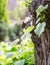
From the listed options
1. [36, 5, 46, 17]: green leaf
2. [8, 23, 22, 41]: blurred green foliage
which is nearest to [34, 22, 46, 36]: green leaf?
[36, 5, 46, 17]: green leaf

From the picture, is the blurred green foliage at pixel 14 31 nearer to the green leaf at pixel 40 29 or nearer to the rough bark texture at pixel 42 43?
the rough bark texture at pixel 42 43

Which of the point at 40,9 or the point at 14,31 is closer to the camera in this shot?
the point at 40,9

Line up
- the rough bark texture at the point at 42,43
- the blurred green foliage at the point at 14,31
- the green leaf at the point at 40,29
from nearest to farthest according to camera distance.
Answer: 1. the green leaf at the point at 40,29
2. the rough bark texture at the point at 42,43
3. the blurred green foliage at the point at 14,31

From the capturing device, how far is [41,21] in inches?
49.5

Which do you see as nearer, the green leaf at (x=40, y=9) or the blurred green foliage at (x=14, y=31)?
the green leaf at (x=40, y=9)

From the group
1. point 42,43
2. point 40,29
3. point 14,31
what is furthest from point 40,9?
point 14,31

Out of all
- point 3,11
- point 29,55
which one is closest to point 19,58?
point 29,55

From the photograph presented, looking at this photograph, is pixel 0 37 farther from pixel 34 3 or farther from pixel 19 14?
pixel 19 14

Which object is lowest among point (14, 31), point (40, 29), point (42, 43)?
point (14, 31)

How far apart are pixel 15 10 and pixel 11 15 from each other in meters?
0.80

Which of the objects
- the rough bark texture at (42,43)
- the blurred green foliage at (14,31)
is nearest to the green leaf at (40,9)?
the rough bark texture at (42,43)

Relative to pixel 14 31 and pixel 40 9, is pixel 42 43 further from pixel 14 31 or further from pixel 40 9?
pixel 14 31

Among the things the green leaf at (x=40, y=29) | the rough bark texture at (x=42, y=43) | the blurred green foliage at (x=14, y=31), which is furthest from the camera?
the blurred green foliage at (x=14, y=31)

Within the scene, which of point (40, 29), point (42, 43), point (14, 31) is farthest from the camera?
point (14, 31)
